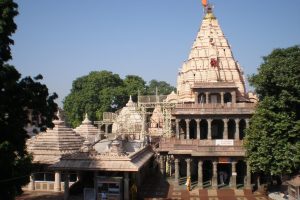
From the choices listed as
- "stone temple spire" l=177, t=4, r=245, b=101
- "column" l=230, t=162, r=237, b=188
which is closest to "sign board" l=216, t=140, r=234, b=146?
"column" l=230, t=162, r=237, b=188

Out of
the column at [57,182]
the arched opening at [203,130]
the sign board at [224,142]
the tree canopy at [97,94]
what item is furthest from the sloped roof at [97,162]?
the tree canopy at [97,94]

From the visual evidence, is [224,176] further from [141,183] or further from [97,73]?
[97,73]

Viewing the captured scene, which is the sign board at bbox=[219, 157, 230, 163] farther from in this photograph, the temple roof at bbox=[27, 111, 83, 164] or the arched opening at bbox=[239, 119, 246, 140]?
the temple roof at bbox=[27, 111, 83, 164]

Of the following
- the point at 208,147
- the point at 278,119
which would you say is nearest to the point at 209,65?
the point at 208,147

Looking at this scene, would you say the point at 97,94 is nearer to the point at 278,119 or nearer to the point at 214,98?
the point at 214,98

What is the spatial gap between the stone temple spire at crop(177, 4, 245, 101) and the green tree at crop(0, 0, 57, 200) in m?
27.7

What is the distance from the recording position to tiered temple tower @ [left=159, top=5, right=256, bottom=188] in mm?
36438

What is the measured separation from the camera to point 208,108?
39.0 m

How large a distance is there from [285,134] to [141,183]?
15.4 meters

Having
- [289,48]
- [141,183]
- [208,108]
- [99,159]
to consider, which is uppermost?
[289,48]

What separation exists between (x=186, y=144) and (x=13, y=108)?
2090 cm

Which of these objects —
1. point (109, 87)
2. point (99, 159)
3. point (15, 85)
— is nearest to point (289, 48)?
point (99, 159)

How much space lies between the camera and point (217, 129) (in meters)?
43.3

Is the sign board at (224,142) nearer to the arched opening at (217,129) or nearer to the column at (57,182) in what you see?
the arched opening at (217,129)
